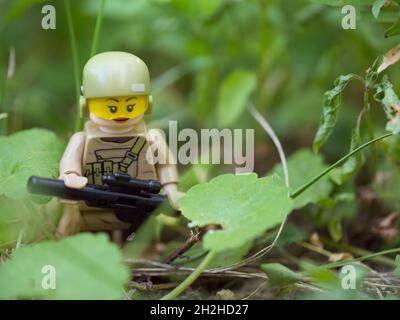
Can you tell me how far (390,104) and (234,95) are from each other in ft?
2.18

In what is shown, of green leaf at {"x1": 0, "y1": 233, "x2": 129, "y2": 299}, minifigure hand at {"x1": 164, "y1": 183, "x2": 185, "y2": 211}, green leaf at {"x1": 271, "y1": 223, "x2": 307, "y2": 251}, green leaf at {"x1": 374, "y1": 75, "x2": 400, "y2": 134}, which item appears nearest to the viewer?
green leaf at {"x1": 0, "y1": 233, "x2": 129, "y2": 299}

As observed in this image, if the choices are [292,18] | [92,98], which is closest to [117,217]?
[92,98]

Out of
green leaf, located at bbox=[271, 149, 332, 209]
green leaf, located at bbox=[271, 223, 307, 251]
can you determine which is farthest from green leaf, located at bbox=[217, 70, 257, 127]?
green leaf, located at bbox=[271, 223, 307, 251]

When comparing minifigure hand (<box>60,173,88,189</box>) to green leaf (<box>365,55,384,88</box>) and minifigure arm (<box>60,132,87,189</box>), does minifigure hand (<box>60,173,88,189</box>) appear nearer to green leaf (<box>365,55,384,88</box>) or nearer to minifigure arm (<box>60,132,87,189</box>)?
minifigure arm (<box>60,132,87,189</box>)

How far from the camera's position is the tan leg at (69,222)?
38.6 inches

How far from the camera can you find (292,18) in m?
1.54

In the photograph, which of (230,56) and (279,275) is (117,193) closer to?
(279,275)

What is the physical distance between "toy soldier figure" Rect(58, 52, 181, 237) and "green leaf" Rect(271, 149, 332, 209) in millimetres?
283

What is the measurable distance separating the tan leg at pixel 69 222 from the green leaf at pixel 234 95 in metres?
0.58

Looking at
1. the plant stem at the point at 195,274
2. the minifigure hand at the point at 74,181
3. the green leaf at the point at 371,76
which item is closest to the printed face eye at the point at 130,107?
the minifigure hand at the point at 74,181

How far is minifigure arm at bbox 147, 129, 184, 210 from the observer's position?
95cm

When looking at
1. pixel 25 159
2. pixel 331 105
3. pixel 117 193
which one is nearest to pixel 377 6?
pixel 331 105

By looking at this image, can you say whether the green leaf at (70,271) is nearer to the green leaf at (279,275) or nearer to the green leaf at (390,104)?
the green leaf at (279,275)
